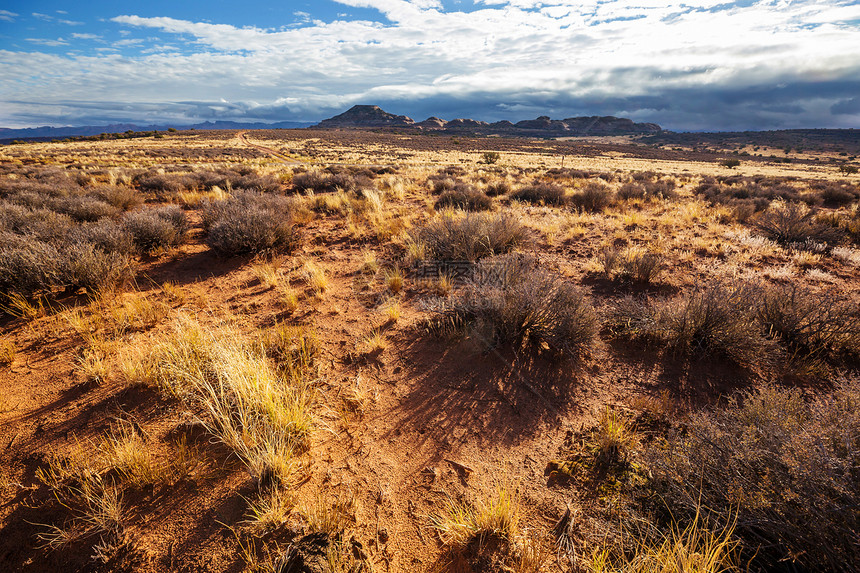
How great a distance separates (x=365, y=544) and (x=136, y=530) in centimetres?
141

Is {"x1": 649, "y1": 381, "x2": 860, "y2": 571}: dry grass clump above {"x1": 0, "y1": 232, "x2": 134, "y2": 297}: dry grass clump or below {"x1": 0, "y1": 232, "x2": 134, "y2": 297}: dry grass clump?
below

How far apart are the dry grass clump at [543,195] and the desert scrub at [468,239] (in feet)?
18.5

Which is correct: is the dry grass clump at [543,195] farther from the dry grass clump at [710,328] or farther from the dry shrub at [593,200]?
the dry grass clump at [710,328]

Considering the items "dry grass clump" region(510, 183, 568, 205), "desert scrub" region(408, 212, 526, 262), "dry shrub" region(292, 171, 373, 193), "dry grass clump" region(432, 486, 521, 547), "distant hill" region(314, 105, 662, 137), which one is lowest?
"dry grass clump" region(432, 486, 521, 547)

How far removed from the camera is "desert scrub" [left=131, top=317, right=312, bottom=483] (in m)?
2.40

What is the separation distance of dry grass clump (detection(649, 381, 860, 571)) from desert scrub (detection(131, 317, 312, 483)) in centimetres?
262

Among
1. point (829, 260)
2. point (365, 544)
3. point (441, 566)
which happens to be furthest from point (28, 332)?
point (829, 260)

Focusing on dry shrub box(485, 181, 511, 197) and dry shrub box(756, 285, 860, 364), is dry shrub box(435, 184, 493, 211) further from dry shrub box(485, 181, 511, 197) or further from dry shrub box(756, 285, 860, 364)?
dry shrub box(756, 285, 860, 364)

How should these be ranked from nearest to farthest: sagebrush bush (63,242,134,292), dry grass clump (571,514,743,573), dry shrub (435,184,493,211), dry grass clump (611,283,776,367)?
dry grass clump (571,514,743,573) → dry grass clump (611,283,776,367) → sagebrush bush (63,242,134,292) → dry shrub (435,184,493,211)

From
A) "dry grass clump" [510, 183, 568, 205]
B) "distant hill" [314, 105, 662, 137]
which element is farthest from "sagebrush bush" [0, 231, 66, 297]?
"distant hill" [314, 105, 662, 137]

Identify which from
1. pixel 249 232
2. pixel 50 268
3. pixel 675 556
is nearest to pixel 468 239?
pixel 249 232

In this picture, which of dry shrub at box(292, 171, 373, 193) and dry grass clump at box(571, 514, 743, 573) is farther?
dry shrub at box(292, 171, 373, 193)

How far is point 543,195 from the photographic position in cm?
1220

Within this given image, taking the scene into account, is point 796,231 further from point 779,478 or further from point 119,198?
point 119,198
